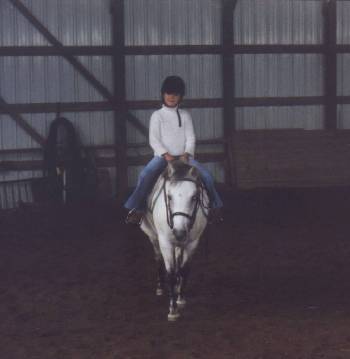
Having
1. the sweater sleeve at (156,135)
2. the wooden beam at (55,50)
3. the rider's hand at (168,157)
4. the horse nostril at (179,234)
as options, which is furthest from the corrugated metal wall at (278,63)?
the horse nostril at (179,234)

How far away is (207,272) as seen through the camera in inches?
359

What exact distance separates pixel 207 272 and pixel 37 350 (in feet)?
10.9

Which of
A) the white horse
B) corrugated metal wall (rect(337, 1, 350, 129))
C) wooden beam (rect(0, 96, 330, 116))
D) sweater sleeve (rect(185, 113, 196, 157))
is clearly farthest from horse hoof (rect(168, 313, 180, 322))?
corrugated metal wall (rect(337, 1, 350, 129))

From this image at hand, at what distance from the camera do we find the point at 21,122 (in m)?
16.4

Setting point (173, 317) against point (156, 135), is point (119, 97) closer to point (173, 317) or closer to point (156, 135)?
point (156, 135)

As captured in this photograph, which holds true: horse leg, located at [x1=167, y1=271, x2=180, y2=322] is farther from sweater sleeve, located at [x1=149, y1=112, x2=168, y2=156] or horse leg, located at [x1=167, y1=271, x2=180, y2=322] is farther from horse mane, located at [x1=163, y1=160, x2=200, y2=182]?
sweater sleeve, located at [x1=149, y1=112, x2=168, y2=156]

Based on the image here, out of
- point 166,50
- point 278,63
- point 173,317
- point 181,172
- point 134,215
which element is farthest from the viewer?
point 278,63

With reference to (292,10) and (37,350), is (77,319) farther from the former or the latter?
(292,10)

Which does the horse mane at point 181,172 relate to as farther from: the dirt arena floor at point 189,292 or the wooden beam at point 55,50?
the wooden beam at point 55,50

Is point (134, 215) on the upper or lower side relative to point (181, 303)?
upper

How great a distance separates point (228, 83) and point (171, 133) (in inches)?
394

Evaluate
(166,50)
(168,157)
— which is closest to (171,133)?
(168,157)

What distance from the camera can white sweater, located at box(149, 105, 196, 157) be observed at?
7445mm

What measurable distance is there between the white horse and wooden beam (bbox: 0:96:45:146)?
9.16 meters
